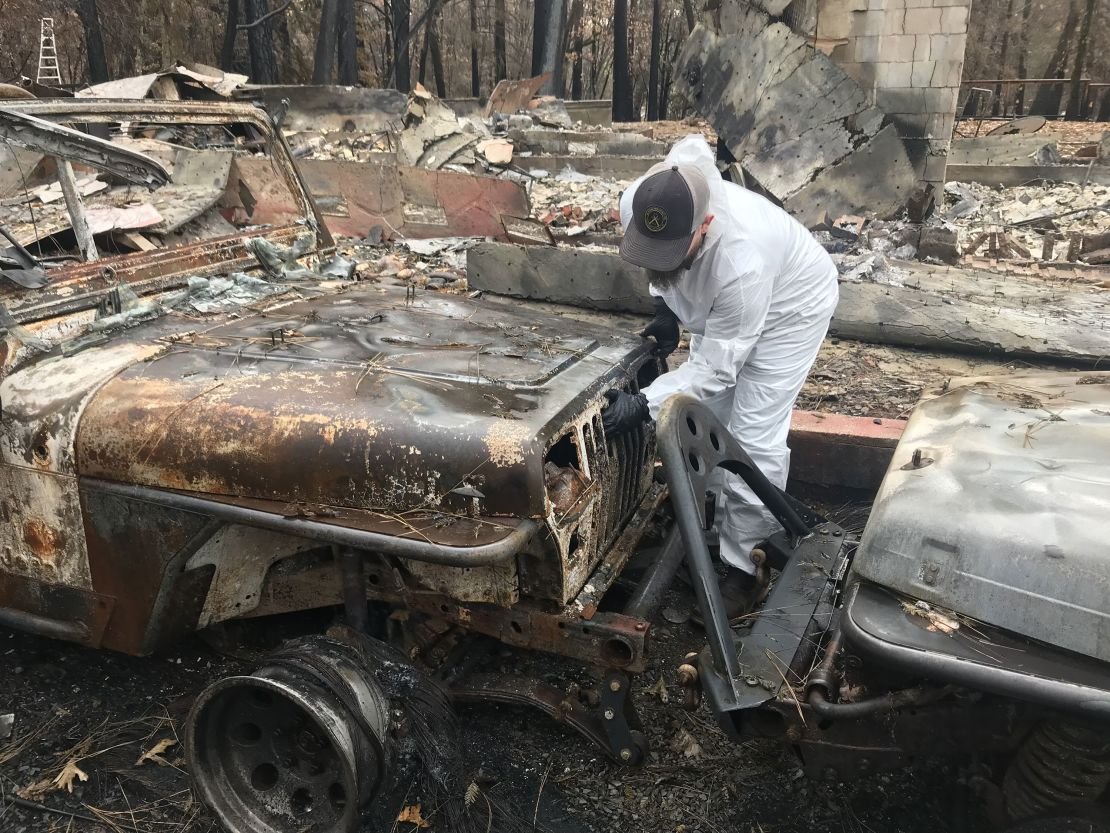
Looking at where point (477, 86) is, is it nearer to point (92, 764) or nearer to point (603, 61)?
point (603, 61)

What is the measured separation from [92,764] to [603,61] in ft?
93.3

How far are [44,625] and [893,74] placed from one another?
9774 millimetres

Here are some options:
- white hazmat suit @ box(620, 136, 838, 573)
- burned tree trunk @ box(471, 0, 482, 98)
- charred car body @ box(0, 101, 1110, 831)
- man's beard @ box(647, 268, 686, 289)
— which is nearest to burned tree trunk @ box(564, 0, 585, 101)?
burned tree trunk @ box(471, 0, 482, 98)

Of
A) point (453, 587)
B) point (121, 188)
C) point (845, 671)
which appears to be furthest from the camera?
point (121, 188)

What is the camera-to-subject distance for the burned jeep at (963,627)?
1.67 m

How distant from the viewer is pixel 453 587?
7.82 ft

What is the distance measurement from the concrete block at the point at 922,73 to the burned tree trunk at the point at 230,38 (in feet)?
52.2

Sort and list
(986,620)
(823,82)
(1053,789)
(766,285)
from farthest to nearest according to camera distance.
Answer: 1. (823,82)
2. (766,285)
3. (1053,789)
4. (986,620)

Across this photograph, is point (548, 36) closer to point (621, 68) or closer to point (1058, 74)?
point (621, 68)

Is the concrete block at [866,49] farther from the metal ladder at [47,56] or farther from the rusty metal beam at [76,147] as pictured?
the metal ladder at [47,56]

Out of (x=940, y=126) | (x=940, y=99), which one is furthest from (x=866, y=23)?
(x=940, y=126)

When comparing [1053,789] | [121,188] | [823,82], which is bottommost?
[1053,789]

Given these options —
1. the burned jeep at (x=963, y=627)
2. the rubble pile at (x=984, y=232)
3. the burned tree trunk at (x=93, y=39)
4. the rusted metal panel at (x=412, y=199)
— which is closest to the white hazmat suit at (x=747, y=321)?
the burned jeep at (x=963, y=627)

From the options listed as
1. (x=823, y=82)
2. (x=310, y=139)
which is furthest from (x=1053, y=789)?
(x=310, y=139)
